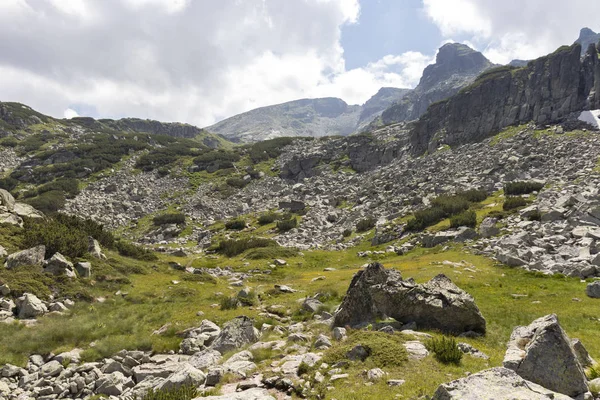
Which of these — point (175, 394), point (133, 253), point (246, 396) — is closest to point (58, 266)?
point (133, 253)

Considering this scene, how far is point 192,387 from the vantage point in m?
9.76

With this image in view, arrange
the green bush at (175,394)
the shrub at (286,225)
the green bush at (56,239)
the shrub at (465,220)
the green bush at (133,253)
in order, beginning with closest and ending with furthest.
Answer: the green bush at (175,394) → the green bush at (56,239) → the green bush at (133,253) → the shrub at (465,220) → the shrub at (286,225)

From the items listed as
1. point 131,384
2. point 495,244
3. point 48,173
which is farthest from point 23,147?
point 495,244

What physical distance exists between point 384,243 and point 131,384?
37.1m

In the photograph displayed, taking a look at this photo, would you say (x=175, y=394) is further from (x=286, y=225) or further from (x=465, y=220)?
(x=286, y=225)

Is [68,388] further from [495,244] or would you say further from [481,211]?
[481,211]

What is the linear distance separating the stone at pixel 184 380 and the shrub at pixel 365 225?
4299 centimetres

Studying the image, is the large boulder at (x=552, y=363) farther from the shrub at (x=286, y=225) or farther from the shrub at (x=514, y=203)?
the shrub at (x=286, y=225)

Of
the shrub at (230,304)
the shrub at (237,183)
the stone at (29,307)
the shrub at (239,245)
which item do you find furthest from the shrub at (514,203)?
the shrub at (237,183)

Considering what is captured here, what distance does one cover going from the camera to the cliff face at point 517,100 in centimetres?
7169

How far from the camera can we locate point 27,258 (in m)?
21.6

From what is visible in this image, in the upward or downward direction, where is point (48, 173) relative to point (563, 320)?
upward

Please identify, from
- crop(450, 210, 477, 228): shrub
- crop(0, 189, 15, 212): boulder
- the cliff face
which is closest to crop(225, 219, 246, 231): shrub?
crop(0, 189, 15, 212): boulder

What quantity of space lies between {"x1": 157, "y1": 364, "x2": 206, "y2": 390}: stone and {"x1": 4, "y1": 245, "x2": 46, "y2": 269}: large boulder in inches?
690
